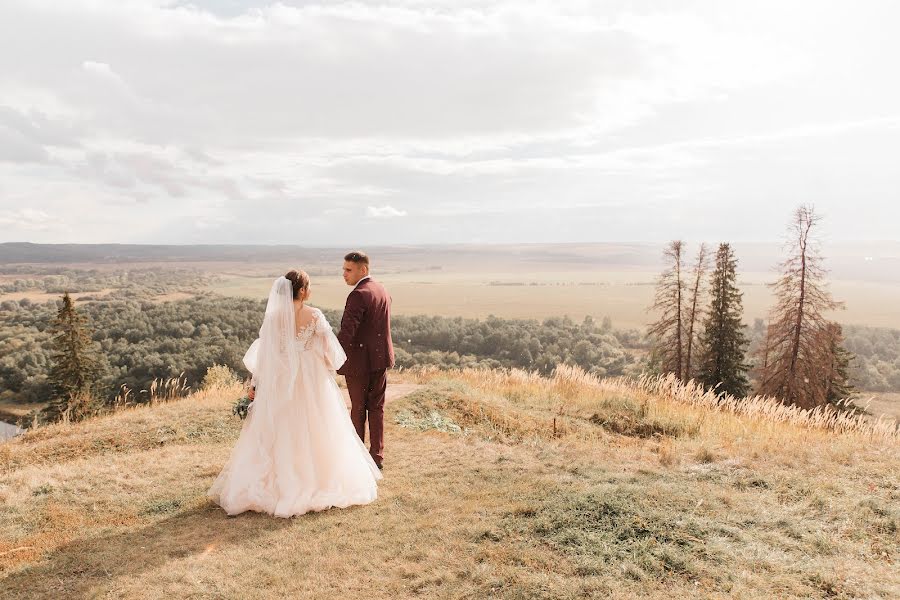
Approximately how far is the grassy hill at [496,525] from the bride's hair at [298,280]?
2783mm

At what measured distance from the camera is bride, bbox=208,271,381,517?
633cm

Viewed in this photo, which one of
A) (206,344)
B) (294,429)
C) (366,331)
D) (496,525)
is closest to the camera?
(496,525)

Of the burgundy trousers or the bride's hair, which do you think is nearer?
the bride's hair

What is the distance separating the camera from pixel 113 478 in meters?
7.59

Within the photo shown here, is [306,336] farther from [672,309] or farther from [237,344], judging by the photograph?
[237,344]

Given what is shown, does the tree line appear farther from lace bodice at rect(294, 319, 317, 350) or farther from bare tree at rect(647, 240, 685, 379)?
lace bodice at rect(294, 319, 317, 350)

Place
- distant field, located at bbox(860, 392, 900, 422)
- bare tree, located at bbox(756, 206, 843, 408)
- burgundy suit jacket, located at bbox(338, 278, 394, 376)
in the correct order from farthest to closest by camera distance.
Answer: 1. distant field, located at bbox(860, 392, 900, 422)
2. bare tree, located at bbox(756, 206, 843, 408)
3. burgundy suit jacket, located at bbox(338, 278, 394, 376)

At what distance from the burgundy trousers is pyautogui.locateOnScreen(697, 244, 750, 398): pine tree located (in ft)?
81.6

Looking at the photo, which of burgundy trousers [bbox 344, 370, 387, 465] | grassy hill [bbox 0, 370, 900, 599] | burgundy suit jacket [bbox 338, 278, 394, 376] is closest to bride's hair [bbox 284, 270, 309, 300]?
burgundy suit jacket [bbox 338, 278, 394, 376]

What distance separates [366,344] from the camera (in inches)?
297

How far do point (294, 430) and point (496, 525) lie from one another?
2787 millimetres

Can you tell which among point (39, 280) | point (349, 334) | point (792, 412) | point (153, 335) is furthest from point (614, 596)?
point (39, 280)

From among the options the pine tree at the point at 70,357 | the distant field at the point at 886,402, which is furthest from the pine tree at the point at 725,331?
the pine tree at the point at 70,357

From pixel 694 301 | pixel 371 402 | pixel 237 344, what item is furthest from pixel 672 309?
pixel 237 344
